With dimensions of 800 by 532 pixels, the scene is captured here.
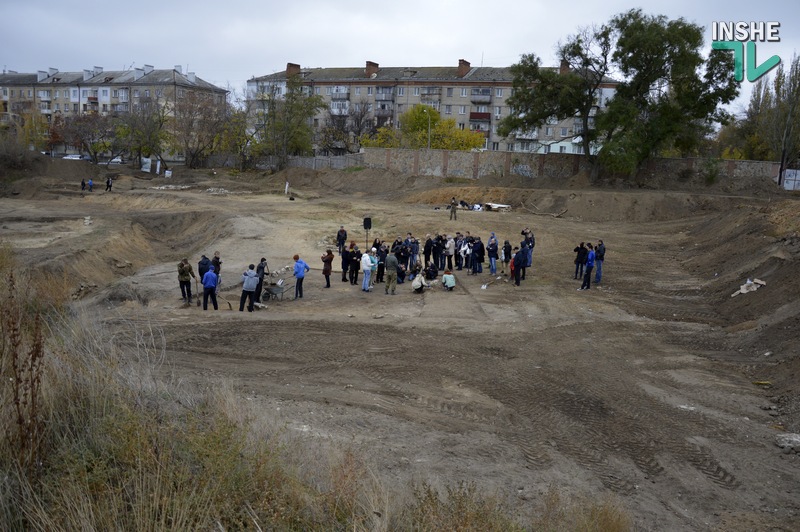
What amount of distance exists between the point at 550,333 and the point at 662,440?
653 cm

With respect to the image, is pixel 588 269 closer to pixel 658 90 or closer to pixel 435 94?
pixel 658 90

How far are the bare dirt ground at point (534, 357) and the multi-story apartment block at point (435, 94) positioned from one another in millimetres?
53544

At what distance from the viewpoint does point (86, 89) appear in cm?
10106

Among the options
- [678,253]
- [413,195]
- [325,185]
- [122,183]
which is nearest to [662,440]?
[678,253]

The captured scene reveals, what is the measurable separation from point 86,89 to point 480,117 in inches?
2479

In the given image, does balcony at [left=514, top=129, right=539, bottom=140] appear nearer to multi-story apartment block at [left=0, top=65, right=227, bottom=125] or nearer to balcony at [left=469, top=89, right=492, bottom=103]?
balcony at [left=469, top=89, right=492, bottom=103]

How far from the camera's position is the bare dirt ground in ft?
30.2

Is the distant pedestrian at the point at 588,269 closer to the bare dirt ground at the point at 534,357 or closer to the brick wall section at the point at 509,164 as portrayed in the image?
the bare dirt ground at the point at 534,357

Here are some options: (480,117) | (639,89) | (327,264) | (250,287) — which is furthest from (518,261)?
(480,117)

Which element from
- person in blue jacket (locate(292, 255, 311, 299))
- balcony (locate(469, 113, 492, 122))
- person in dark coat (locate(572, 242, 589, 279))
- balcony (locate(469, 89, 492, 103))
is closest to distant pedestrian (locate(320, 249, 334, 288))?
person in blue jacket (locate(292, 255, 311, 299))

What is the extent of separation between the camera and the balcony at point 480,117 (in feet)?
278

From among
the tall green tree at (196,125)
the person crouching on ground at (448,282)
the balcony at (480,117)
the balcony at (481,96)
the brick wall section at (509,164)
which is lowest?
the person crouching on ground at (448,282)

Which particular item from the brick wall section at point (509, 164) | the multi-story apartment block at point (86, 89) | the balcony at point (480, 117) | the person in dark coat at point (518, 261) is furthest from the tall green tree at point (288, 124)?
the person in dark coat at point (518, 261)

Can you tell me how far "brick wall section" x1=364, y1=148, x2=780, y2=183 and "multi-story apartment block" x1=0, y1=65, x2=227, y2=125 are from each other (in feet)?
140
